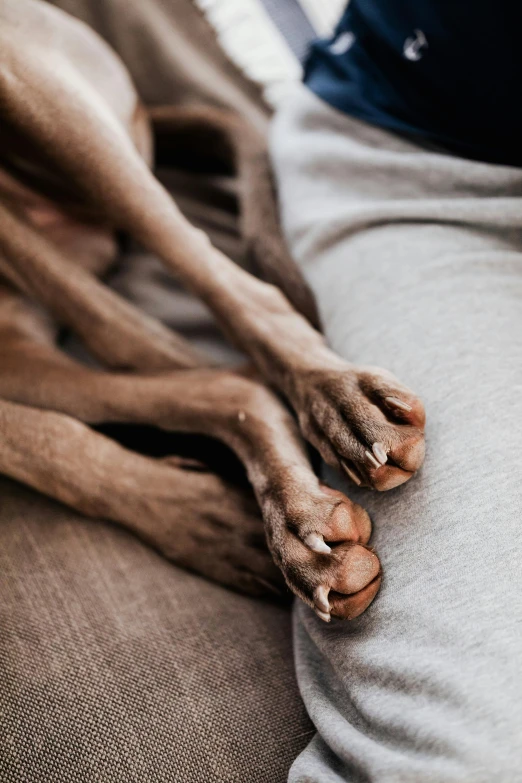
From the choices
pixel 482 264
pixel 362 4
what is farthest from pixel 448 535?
pixel 362 4

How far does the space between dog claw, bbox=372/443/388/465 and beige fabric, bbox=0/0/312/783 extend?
0.39m

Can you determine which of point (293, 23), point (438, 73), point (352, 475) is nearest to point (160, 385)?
point (352, 475)

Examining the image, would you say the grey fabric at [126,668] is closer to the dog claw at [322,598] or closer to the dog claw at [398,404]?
the dog claw at [322,598]

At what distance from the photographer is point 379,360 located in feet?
3.33

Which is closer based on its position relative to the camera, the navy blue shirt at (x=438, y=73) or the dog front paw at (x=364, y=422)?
the dog front paw at (x=364, y=422)

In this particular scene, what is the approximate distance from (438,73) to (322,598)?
1.06m

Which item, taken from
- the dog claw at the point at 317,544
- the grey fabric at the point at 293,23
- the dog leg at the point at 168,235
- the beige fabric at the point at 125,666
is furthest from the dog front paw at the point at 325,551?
the grey fabric at the point at 293,23

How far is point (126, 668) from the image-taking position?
0.91 m

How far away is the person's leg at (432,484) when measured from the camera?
0.68 m

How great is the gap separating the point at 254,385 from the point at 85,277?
0.44m

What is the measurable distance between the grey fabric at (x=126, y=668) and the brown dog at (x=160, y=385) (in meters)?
0.06

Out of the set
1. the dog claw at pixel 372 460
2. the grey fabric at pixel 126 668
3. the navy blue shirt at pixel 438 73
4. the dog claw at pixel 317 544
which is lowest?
the grey fabric at pixel 126 668

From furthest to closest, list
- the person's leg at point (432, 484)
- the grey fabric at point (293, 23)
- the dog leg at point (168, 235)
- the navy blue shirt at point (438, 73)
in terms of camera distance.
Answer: the grey fabric at point (293, 23) < the navy blue shirt at point (438, 73) < the dog leg at point (168, 235) < the person's leg at point (432, 484)

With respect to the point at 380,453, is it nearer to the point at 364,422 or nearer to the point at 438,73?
the point at 364,422
